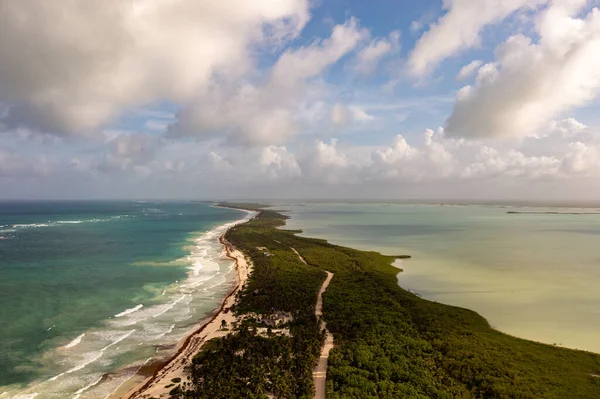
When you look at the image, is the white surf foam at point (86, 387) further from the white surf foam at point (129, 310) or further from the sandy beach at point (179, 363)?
the white surf foam at point (129, 310)

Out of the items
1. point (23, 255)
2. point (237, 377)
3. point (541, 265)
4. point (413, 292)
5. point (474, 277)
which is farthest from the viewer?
point (23, 255)

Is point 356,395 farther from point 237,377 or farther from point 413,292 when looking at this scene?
point 413,292

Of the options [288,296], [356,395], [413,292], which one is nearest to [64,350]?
[288,296]

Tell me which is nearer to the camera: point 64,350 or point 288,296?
point 64,350

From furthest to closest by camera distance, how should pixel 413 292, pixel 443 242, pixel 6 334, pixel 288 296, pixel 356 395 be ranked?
pixel 443 242 → pixel 413 292 → pixel 288 296 → pixel 6 334 → pixel 356 395

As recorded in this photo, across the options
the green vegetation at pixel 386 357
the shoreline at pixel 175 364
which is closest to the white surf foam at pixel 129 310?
the shoreline at pixel 175 364

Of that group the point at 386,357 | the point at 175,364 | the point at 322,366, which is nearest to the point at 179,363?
the point at 175,364

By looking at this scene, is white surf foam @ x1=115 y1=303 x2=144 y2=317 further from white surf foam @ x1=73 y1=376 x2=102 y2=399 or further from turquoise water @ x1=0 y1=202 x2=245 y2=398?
white surf foam @ x1=73 y1=376 x2=102 y2=399
